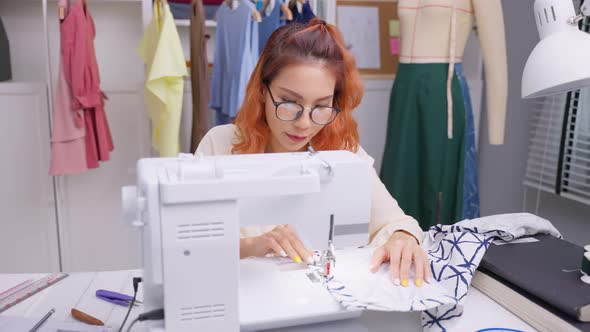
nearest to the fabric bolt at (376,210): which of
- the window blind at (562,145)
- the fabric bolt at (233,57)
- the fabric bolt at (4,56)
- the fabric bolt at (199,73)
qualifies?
the fabric bolt at (233,57)

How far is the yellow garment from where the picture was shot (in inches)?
86.5

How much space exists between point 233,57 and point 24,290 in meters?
1.40

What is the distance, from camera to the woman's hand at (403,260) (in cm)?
96

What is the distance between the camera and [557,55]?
0.81 m

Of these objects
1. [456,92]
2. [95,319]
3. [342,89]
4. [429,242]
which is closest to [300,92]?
[342,89]

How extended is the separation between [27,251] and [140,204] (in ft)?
7.22

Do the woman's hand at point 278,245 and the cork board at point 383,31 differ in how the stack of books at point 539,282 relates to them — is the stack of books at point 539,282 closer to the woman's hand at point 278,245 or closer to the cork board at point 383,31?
the woman's hand at point 278,245

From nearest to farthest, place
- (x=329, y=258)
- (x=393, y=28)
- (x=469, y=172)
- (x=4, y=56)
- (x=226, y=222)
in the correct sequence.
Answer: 1. (x=226, y=222)
2. (x=329, y=258)
3. (x=469, y=172)
4. (x=4, y=56)
5. (x=393, y=28)

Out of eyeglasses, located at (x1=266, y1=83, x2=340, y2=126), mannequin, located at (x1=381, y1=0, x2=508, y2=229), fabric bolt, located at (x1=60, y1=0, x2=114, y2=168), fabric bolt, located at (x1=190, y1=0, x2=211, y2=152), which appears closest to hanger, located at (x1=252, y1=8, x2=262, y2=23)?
fabric bolt, located at (x1=190, y1=0, x2=211, y2=152)

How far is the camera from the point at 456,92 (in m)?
2.25

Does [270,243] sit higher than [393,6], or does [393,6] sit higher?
[393,6]

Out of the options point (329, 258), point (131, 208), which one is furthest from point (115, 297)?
point (329, 258)

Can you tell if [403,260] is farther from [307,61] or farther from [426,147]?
[426,147]

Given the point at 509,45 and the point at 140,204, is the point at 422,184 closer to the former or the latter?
the point at 509,45
